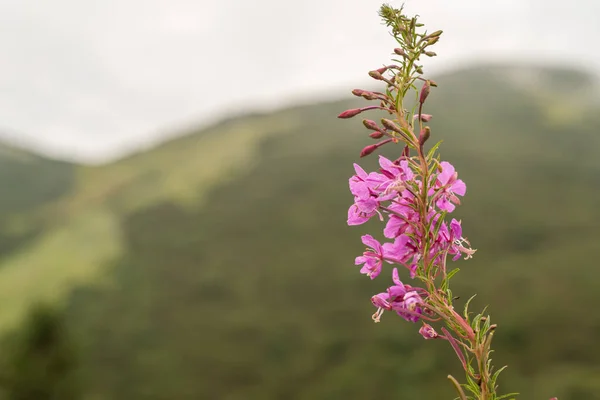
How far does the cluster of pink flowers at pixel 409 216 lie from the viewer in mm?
2775

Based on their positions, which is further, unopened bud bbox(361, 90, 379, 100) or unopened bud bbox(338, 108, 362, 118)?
unopened bud bbox(338, 108, 362, 118)

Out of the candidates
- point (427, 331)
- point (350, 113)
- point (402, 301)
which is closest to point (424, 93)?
point (350, 113)

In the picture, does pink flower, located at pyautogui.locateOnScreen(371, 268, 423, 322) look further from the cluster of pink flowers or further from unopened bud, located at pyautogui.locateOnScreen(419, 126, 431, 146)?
unopened bud, located at pyautogui.locateOnScreen(419, 126, 431, 146)

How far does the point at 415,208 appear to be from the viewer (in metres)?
2.81

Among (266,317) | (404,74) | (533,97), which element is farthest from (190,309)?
(533,97)

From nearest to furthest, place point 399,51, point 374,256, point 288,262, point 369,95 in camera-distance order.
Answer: point 369,95 → point 399,51 → point 374,256 → point 288,262

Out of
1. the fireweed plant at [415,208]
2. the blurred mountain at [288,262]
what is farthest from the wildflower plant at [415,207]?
the blurred mountain at [288,262]

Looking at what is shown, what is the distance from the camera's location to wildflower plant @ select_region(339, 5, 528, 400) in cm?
269

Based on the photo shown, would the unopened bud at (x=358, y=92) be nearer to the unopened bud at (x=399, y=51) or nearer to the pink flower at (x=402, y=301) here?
the unopened bud at (x=399, y=51)

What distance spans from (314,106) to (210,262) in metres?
82.5

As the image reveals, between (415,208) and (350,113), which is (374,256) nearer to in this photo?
(415,208)

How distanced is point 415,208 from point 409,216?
0.08 meters

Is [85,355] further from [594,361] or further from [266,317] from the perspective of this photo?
[594,361]

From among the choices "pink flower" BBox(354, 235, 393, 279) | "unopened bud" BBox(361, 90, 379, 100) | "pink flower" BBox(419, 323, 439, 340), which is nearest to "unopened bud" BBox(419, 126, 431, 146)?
"unopened bud" BBox(361, 90, 379, 100)
